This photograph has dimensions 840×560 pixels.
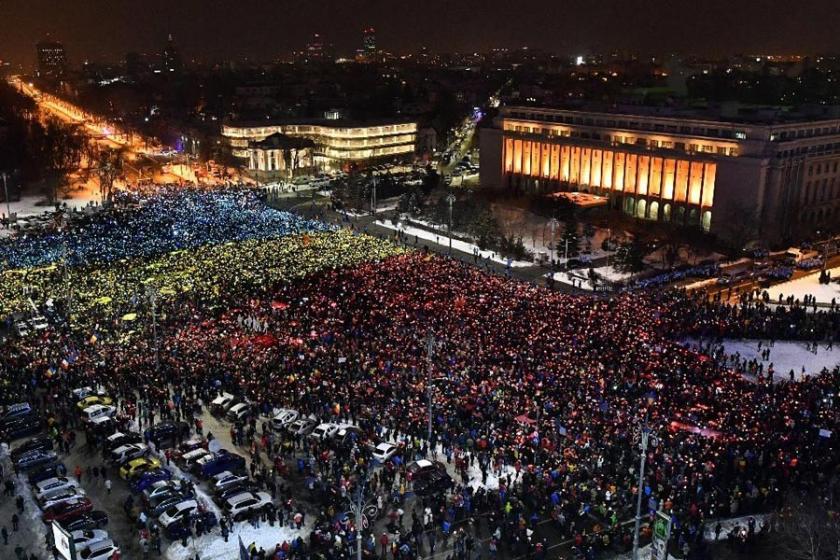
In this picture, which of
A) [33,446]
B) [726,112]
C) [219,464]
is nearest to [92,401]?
[33,446]

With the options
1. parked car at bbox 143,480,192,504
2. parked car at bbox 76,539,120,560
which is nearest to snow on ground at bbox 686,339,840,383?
parked car at bbox 143,480,192,504

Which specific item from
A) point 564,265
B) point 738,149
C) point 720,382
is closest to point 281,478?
point 720,382

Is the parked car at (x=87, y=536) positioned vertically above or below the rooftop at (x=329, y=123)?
below

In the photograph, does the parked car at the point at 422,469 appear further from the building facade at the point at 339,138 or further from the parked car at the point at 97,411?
the building facade at the point at 339,138

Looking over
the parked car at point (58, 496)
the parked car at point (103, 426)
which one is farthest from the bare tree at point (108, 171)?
the parked car at point (58, 496)

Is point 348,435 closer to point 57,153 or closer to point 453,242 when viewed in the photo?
point 453,242

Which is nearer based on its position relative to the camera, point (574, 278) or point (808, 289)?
point (808, 289)
